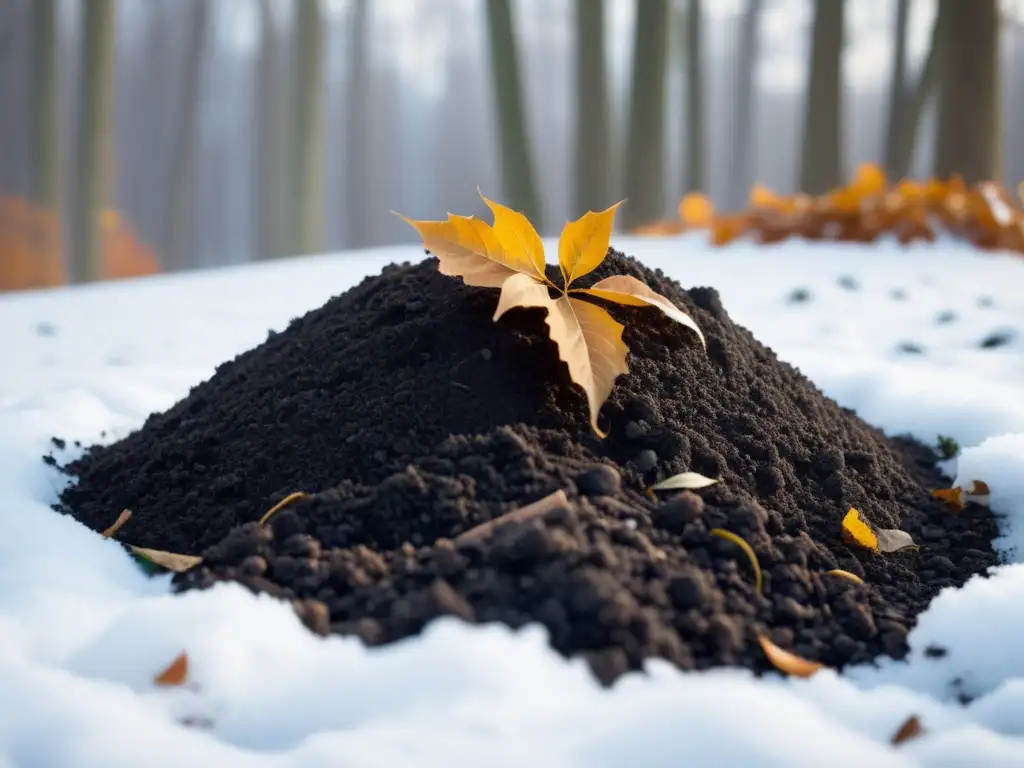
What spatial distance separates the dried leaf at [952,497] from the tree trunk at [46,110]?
31.7 ft

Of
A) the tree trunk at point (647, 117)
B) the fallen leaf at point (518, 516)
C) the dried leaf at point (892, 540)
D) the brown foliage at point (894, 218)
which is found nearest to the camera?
the fallen leaf at point (518, 516)

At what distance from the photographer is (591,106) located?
6902 millimetres

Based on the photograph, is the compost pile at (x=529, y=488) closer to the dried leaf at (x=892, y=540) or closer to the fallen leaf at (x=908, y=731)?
the dried leaf at (x=892, y=540)

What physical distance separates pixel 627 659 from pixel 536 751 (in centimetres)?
17

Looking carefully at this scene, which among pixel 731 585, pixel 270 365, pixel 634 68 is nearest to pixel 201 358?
pixel 270 365

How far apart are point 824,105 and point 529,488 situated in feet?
18.9

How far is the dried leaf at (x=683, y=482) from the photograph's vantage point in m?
1.34

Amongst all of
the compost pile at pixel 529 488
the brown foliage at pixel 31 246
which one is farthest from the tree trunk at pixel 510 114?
the compost pile at pixel 529 488

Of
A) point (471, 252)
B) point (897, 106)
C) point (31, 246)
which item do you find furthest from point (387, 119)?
point (471, 252)

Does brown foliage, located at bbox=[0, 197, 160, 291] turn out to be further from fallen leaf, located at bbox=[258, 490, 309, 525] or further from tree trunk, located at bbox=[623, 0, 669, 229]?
fallen leaf, located at bbox=[258, 490, 309, 525]

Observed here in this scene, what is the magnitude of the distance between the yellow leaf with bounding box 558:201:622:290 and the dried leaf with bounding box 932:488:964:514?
2.79 ft

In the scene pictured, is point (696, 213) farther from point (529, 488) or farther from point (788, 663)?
point (788, 663)

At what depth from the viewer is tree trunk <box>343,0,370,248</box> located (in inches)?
618

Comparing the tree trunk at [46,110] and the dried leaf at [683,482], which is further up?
the tree trunk at [46,110]
